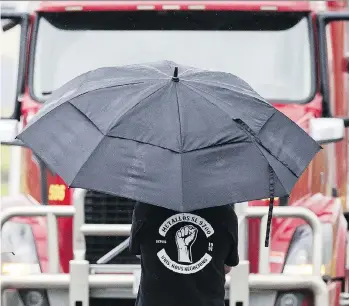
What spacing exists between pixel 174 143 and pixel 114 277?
6.83ft

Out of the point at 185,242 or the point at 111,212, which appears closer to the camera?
the point at 185,242

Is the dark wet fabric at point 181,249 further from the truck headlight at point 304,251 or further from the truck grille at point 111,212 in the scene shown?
the truck grille at point 111,212

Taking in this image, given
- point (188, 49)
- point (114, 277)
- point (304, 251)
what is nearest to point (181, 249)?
point (114, 277)

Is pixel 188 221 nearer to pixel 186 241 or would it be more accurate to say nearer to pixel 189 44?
pixel 186 241

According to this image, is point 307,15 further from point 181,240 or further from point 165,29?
point 181,240

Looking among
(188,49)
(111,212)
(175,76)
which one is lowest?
(111,212)

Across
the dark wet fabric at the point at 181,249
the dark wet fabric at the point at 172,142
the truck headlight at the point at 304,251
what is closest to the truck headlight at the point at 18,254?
the truck headlight at the point at 304,251

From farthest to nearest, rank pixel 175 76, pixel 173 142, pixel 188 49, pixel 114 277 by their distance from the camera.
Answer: pixel 188 49
pixel 114 277
pixel 175 76
pixel 173 142

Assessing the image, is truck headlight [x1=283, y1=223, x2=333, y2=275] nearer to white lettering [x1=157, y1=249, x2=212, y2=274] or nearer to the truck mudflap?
the truck mudflap

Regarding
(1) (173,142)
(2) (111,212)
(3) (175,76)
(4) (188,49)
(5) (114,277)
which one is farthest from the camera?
(4) (188,49)

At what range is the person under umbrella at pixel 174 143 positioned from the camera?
4.18m

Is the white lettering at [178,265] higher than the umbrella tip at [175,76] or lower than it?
lower

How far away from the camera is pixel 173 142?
13.8ft

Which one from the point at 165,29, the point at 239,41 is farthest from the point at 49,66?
the point at 239,41
